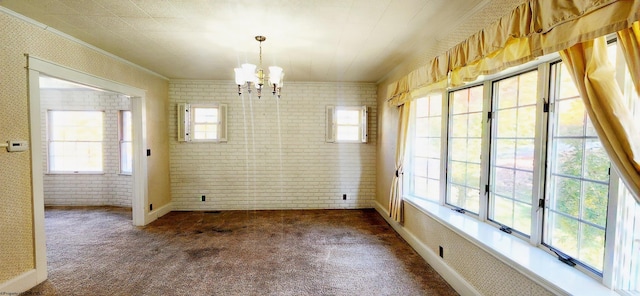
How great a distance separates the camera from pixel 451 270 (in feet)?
8.07

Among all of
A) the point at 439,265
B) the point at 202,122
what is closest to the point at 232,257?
the point at 439,265

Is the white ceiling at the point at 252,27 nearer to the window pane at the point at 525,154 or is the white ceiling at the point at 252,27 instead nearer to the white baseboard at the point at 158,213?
the window pane at the point at 525,154

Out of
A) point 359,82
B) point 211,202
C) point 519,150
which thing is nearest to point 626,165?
point 519,150

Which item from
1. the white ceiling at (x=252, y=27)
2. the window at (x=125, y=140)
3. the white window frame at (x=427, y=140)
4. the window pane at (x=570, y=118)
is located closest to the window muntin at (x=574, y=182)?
the window pane at (x=570, y=118)

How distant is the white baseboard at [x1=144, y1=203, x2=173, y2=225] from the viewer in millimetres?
4164

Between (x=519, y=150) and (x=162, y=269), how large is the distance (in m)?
3.69

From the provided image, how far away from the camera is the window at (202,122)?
4707mm

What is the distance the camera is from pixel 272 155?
16.1ft

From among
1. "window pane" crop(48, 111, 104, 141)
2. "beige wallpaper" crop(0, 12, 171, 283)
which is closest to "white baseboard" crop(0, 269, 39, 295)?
"beige wallpaper" crop(0, 12, 171, 283)

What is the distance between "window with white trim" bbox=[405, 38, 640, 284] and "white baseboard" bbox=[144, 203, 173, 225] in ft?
15.1

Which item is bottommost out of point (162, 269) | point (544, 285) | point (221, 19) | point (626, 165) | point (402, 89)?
point (162, 269)

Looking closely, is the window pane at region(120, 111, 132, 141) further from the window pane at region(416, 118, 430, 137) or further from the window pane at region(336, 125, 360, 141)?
the window pane at region(416, 118, 430, 137)

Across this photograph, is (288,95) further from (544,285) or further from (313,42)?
(544,285)

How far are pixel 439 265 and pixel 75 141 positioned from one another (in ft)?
22.7
